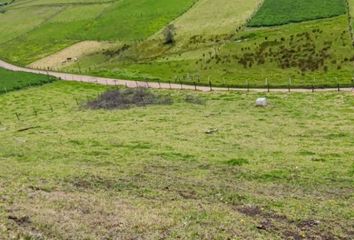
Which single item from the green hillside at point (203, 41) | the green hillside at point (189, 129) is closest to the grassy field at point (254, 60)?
the green hillside at point (203, 41)

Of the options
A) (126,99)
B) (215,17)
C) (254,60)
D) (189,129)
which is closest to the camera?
(189,129)

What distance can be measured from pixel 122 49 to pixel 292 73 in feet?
171

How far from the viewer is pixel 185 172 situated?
1438 inches

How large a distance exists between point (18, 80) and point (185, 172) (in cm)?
7737

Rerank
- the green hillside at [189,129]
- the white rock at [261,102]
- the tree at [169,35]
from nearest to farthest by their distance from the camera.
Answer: the green hillside at [189,129] < the white rock at [261,102] < the tree at [169,35]

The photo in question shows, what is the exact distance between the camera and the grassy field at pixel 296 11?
112 metres

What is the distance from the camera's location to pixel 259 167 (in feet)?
122

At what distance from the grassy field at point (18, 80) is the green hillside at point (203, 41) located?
9962 mm

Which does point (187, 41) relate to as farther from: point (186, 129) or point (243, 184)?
point (243, 184)

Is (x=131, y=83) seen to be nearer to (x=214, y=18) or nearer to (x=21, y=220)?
(x=214, y=18)

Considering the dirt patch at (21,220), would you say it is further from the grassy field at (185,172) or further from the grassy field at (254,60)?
the grassy field at (254,60)

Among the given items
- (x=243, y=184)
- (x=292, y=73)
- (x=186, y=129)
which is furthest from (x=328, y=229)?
(x=292, y=73)

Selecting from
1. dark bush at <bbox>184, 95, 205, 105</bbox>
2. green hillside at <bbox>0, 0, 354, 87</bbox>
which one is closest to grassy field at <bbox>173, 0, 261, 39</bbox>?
green hillside at <bbox>0, 0, 354, 87</bbox>

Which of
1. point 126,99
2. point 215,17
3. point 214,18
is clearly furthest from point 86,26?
point 126,99
